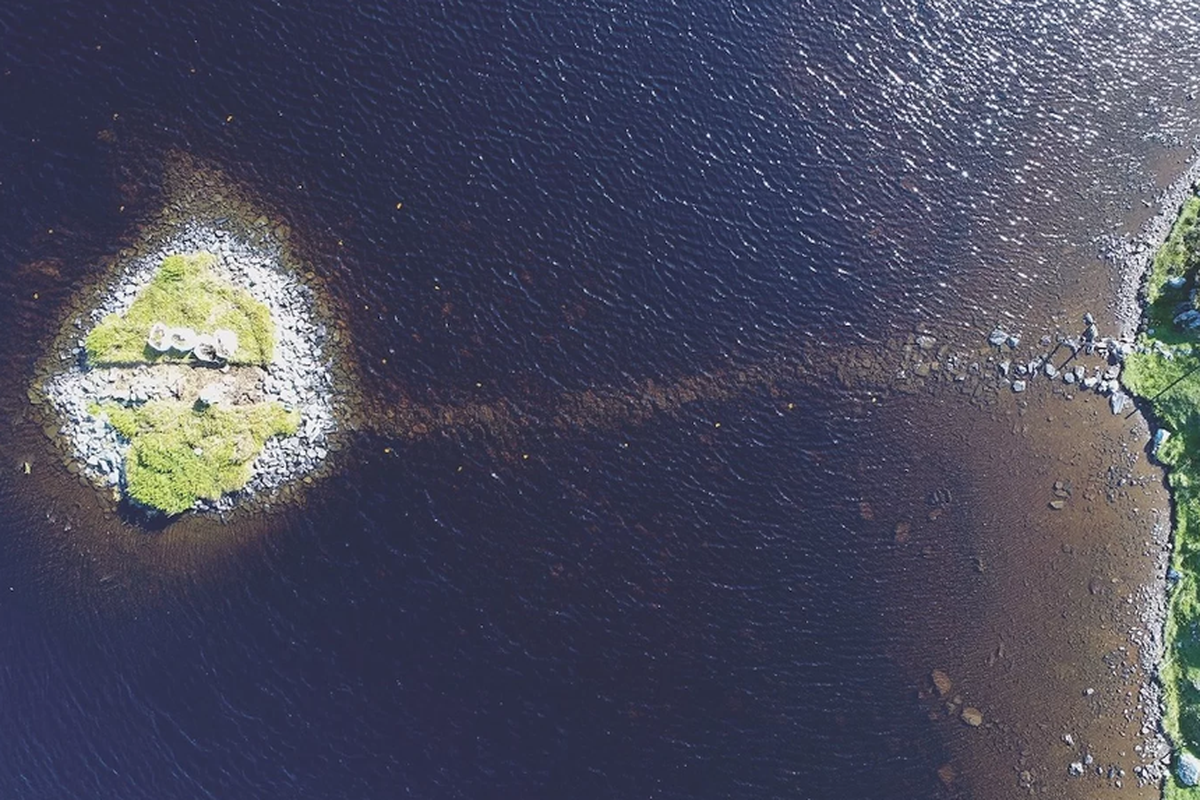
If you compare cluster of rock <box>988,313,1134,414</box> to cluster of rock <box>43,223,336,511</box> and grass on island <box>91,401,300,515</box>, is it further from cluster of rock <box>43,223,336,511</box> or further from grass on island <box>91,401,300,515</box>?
grass on island <box>91,401,300,515</box>

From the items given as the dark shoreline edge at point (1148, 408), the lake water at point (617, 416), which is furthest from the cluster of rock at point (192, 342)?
the dark shoreline edge at point (1148, 408)

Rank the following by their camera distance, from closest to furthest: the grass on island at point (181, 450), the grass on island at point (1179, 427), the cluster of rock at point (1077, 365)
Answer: the grass on island at point (181, 450)
the grass on island at point (1179, 427)
the cluster of rock at point (1077, 365)

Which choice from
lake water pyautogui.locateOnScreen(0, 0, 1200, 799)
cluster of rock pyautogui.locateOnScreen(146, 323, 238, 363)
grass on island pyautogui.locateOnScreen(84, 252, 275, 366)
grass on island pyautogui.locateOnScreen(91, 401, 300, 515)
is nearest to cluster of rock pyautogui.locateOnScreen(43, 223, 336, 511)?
cluster of rock pyautogui.locateOnScreen(146, 323, 238, 363)

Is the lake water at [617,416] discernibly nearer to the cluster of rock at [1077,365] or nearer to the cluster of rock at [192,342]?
the cluster of rock at [1077,365]

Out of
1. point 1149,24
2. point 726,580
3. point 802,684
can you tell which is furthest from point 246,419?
point 1149,24

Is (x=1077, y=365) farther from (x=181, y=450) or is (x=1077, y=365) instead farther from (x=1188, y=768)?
(x=181, y=450)

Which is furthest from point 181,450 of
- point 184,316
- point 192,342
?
point 184,316

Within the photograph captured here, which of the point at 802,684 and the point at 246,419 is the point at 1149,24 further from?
the point at 246,419
